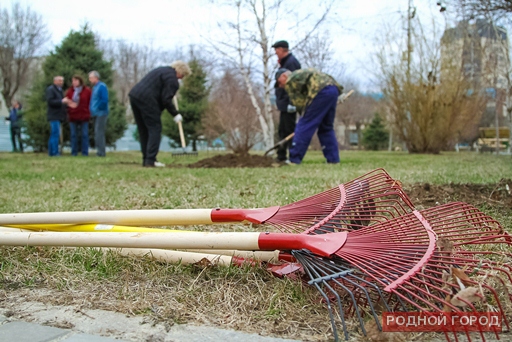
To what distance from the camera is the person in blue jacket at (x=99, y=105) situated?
12.3m

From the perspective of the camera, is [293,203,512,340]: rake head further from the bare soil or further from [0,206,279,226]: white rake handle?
the bare soil

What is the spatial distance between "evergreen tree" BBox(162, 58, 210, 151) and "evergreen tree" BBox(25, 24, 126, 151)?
15.7ft

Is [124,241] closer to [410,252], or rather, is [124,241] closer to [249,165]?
[410,252]

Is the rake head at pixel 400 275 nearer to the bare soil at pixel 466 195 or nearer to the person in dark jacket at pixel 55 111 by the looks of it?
the bare soil at pixel 466 195

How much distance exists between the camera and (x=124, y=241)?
1735 millimetres

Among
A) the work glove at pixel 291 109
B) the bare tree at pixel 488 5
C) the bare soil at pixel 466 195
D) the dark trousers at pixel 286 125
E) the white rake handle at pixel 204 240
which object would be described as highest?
the bare tree at pixel 488 5

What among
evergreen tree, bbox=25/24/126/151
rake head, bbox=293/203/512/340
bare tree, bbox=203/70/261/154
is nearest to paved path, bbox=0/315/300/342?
rake head, bbox=293/203/512/340

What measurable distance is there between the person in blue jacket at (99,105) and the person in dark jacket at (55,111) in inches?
37.6

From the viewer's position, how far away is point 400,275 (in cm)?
142

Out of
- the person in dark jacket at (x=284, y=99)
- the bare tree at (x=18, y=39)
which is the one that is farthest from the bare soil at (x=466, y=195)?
the bare tree at (x=18, y=39)

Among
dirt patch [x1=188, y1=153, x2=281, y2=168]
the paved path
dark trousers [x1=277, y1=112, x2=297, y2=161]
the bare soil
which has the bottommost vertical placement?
the paved path

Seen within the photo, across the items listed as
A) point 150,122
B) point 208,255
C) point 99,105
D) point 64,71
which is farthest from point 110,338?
point 64,71

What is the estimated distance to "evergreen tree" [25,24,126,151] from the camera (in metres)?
15.7

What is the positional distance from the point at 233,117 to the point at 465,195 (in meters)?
13.1
